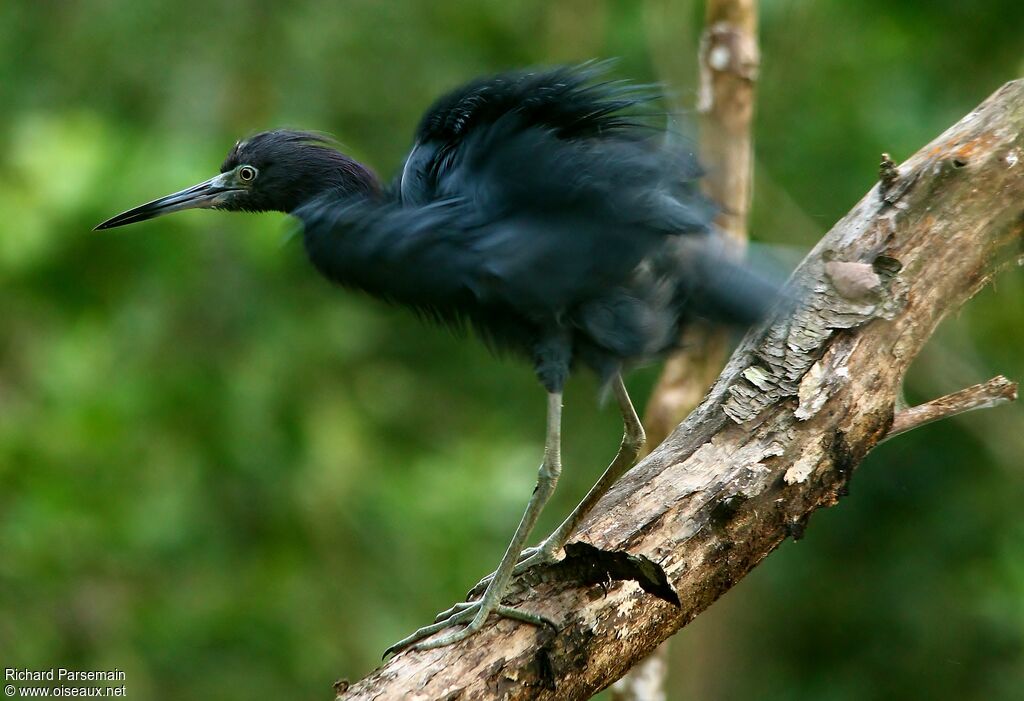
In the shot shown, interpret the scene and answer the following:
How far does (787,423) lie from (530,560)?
35.1 inches

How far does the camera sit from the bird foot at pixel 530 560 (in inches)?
138

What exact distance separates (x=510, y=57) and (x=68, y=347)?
339 cm

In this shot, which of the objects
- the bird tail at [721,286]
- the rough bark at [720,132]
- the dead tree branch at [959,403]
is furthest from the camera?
the rough bark at [720,132]

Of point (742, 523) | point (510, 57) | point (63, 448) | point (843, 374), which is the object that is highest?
point (510, 57)

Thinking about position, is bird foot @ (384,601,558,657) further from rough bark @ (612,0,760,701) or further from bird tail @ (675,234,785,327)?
rough bark @ (612,0,760,701)

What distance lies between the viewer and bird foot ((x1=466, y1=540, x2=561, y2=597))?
3510 mm

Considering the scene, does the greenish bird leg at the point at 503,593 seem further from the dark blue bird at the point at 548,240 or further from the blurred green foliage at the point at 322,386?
the blurred green foliage at the point at 322,386

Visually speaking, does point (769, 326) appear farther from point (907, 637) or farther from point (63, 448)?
point (907, 637)

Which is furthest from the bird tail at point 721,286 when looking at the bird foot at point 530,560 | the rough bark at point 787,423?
the bird foot at point 530,560

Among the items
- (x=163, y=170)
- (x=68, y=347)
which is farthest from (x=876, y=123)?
(x=68, y=347)

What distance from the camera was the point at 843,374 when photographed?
3.30 metres

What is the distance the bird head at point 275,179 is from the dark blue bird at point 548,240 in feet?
0.63

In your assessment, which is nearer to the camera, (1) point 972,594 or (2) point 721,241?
(2) point 721,241

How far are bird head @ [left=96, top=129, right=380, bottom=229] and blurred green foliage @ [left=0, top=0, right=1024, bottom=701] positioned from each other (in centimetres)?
108
